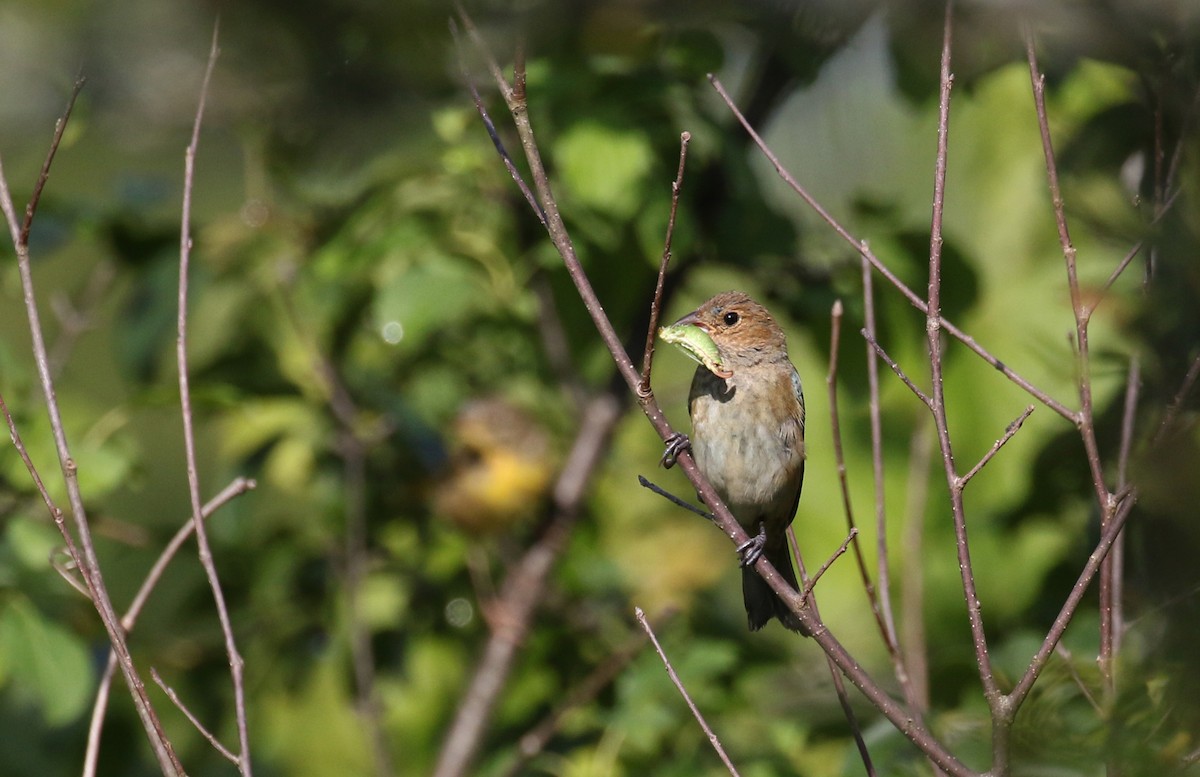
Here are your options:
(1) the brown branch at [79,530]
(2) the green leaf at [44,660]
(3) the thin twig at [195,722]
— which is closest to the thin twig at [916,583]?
(3) the thin twig at [195,722]

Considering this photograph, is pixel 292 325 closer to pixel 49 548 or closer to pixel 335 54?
pixel 49 548

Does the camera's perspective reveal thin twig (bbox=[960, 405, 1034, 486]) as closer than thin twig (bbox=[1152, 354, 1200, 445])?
No

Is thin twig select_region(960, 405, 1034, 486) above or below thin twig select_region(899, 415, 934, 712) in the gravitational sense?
above

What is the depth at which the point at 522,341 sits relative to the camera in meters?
4.18

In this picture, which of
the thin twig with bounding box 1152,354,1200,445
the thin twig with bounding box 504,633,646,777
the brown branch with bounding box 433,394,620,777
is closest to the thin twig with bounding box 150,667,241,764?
the thin twig with bounding box 1152,354,1200,445

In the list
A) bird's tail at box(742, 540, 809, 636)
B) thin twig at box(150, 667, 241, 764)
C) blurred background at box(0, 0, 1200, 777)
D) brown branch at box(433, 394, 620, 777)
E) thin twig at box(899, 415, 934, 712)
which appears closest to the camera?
thin twig at box(150, 667, 241, 764)

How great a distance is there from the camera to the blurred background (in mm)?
2826

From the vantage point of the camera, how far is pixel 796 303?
3766 millimetres

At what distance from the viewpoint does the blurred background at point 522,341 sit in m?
2.83

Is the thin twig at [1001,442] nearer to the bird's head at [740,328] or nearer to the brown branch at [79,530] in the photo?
the brown branch at [79,530]

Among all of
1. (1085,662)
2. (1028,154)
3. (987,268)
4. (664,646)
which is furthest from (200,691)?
(1028,154)

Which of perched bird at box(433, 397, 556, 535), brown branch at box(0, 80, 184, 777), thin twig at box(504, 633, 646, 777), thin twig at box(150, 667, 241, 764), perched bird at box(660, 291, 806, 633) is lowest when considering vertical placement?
thin twig at box(504, 633, 646, 777)

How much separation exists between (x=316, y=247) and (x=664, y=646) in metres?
1.71

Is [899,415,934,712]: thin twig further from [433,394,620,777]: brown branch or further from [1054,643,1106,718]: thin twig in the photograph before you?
[433,394,620,777]: brown branch
